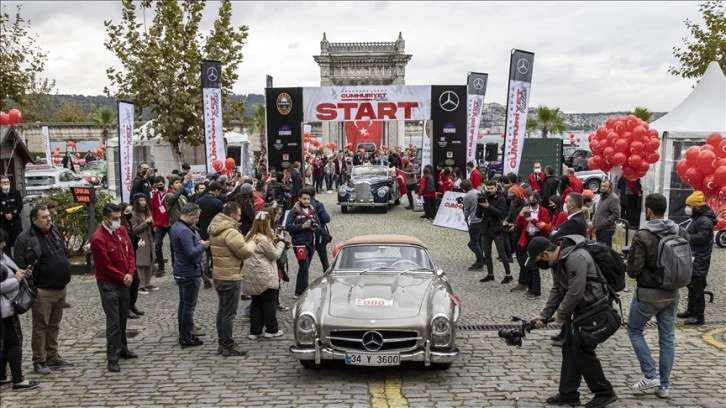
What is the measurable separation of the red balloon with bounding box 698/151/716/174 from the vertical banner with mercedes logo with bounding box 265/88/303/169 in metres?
15.6

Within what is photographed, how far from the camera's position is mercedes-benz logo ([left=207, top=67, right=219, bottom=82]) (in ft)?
62.3

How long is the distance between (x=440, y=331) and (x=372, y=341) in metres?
0.72

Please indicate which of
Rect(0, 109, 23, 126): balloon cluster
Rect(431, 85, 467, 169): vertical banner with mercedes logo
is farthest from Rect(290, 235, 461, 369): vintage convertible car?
Rect(431, 85, 467, 169): vertical banner with mercedes logo

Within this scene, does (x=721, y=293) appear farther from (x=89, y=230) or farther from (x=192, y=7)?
(x=192, y=7)

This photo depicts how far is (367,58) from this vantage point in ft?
245

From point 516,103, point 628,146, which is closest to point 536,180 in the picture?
point 516,103

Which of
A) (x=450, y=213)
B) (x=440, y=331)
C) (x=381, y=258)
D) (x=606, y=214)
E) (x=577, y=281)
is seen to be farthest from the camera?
(x=450, y=213)

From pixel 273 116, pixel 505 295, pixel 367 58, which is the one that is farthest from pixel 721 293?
pixel 367 58

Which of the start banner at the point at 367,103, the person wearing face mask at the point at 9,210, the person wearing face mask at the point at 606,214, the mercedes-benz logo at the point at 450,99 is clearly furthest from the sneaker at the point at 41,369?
the mercedes-benz logo at the point at 450,99

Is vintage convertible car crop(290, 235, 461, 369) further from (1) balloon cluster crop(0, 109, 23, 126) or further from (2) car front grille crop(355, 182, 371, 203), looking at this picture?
(2) car front grille crop(355, 182, 371, 203)

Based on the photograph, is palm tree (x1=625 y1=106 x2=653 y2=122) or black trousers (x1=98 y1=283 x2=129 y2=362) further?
palm tree (x1=625 y1=106 x2=653 y2=122)

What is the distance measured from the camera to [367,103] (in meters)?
24.6

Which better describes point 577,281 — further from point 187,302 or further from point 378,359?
point 187,302

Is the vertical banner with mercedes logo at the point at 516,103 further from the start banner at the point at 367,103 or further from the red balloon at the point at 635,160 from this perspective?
the start banner at the point at 367,103
